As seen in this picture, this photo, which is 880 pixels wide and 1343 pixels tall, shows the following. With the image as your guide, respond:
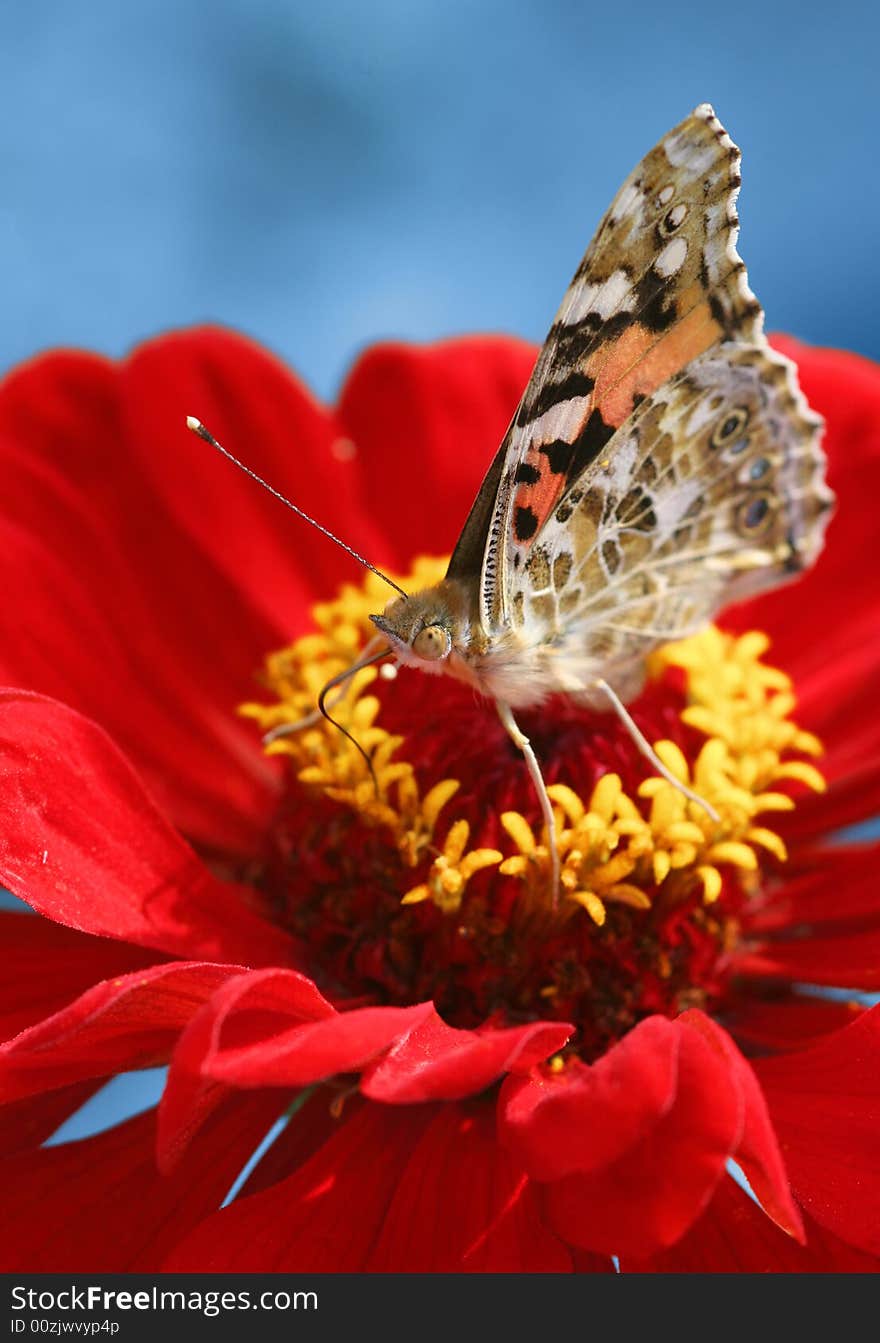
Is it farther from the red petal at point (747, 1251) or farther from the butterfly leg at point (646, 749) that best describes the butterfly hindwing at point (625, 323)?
the red petal at point (747, 1251)

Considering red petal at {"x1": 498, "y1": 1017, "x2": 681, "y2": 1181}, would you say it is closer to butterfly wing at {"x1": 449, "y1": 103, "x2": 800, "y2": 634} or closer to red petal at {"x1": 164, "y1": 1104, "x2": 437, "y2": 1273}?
red petal at {"x1": 164, "y1": 1104, "x2": 437, "y2": 1273}

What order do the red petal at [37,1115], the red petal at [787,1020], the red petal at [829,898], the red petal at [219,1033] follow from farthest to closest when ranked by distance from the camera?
the red petal at [829,898] < the red petal at [787,1020] < the red petal at [37,1115] < the red petal at [219,1033]

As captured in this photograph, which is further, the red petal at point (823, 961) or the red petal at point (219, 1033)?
the red petal at point (823, 961)

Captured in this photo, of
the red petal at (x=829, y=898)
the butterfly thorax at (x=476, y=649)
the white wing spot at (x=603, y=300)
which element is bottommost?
the red petal at (x=829, y=898)

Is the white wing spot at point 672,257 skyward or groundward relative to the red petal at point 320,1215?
skyward

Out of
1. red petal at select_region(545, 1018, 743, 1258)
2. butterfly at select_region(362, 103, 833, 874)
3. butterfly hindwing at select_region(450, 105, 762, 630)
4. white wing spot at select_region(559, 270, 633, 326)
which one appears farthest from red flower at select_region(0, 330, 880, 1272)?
white wing spot at select_region(559, 270, 633, 326)

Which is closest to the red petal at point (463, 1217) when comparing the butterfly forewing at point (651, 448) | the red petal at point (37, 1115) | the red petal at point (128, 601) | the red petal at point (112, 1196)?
the red petal at point (112, 1196)

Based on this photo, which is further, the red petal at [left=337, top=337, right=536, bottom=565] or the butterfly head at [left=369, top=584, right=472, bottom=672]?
the red petal at [left=337, top=337, right=536, bottom=565]

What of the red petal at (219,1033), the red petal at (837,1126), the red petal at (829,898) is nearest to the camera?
the red petal at (219,1033)
